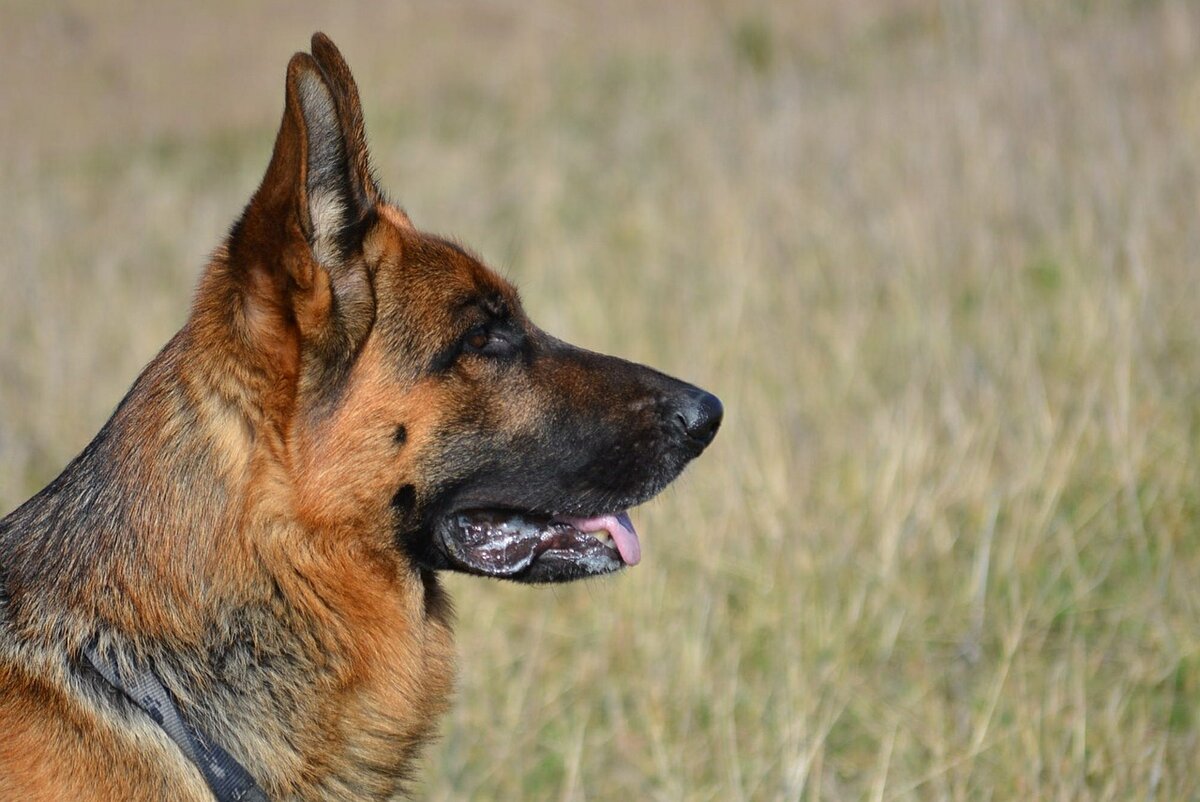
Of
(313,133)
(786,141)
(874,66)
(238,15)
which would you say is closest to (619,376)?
(313,133)

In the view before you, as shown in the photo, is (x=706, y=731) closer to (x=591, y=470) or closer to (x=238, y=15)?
(x=591, y=470)

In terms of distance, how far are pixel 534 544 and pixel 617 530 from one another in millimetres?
250

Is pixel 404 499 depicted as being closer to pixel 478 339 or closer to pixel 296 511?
pixel 296 511

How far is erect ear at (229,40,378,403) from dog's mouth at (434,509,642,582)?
20.6 inches

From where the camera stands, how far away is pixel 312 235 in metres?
2.71

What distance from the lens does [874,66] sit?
388 inches

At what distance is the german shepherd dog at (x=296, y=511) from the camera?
261 centimetres

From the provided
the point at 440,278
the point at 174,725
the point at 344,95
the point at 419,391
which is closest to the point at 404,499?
the point at 419,391

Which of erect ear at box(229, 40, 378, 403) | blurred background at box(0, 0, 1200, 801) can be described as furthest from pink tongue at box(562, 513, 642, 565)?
blurred background at box(0, 0, 1200, 801)

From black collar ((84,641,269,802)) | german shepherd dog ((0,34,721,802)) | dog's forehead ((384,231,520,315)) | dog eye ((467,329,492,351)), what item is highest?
dog's forehead ((384,231,520,315))

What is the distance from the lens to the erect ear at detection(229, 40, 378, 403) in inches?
101

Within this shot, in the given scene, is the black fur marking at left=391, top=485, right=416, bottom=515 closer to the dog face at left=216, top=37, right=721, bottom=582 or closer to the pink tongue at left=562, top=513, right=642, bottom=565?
the dog face at left=216, top=37, right=721, bottom=582

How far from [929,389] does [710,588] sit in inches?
70.4

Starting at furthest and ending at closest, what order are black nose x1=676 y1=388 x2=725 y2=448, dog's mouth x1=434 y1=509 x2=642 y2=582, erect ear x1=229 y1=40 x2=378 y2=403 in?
black nose x1=676 y1=388 x2=725 y2=448
dog's mouth x1=434 y1=509 x2=642 y2=582
erect ear x1=229 y1=40 x2=378 y2=403
